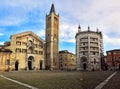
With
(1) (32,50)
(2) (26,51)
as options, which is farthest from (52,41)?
(2) (26,51)

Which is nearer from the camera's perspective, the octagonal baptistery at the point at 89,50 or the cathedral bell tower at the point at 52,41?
the cathedral bell tower at the point at 52,41

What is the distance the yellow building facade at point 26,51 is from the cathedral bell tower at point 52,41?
238 centimetres

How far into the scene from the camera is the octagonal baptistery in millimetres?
82250

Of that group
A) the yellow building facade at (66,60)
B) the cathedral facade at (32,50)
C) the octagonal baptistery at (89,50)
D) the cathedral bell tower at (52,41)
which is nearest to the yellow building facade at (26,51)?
the cathedral facade at (32,50)

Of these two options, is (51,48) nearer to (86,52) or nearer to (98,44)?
(86,52)

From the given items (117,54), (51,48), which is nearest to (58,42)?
(51,48)

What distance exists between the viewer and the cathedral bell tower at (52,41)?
73562mm

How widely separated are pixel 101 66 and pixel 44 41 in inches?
1191

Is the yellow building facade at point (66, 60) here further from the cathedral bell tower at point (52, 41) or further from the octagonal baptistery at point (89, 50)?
the cathedral bell tower at point (52, 41)

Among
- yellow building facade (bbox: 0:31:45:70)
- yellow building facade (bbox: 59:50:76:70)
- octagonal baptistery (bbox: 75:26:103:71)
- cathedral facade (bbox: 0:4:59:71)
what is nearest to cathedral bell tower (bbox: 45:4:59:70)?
cathedral facade (bbox: 0:4:59:71)

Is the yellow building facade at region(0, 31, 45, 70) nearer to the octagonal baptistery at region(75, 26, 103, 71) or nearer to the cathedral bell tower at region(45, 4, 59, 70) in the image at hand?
the cathedral bell tower at region(45, 4, 59, 70)

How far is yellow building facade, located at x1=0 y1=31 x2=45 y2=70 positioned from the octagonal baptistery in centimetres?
1915

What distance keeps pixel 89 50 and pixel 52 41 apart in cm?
1794

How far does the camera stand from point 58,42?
77.4 m
